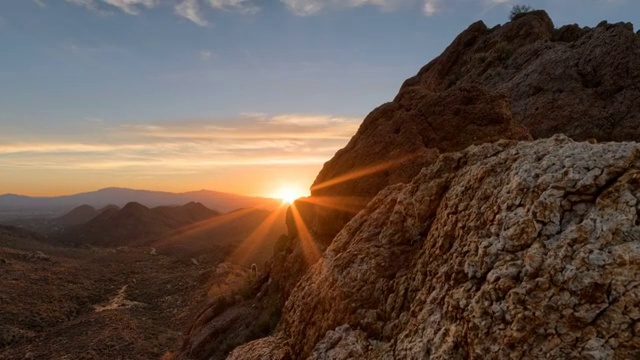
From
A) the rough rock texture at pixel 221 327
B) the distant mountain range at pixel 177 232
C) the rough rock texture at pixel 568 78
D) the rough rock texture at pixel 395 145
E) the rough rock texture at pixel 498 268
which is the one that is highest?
the rough rock texture at pixel 568 78

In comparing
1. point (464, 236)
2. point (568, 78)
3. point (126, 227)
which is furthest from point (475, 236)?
point (126, 227)

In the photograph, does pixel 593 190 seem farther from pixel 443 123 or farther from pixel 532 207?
pixel 443 123

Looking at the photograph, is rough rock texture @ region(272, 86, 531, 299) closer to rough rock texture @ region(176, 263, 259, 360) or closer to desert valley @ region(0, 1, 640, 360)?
desert valley @ region(0, 1, 640, 360)

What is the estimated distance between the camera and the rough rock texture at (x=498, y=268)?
480cm

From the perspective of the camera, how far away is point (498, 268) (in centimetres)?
591

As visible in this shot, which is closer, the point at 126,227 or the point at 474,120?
the point at 474,120

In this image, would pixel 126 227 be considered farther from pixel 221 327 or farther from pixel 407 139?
pixel 407 139

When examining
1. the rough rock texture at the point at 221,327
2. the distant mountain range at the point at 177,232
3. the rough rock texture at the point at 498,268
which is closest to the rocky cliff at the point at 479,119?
the rough rock texture at the point at 221,327

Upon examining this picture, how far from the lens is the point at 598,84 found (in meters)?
18.2

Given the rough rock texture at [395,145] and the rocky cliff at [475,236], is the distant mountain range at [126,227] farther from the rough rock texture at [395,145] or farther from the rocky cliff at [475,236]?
the rocky cliff at [475,236]

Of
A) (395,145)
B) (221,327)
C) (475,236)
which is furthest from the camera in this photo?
(221,327)

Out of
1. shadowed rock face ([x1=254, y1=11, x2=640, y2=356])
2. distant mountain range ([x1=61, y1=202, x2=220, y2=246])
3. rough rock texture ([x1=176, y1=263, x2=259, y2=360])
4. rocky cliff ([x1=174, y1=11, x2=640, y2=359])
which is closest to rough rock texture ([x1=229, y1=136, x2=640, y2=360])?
rocky cliff ([x1=174, y1=11, x2=640, y2=359])

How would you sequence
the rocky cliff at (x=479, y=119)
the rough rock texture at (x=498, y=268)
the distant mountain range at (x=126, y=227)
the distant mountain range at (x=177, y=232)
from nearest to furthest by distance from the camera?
the rough rock texture at (x=498, y=268), the rocky cliff at (x=479, y=119), the distant mountain range at (x=177, y=232), the distant mountain range at (x=126, y=227)

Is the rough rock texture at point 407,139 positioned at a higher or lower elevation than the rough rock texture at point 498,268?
higher
